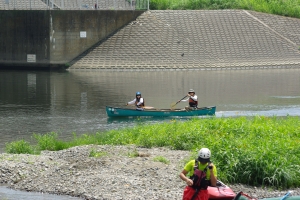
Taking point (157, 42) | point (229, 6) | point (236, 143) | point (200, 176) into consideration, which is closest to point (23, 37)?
point (157, 42)

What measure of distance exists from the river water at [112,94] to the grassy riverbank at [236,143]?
157 inches

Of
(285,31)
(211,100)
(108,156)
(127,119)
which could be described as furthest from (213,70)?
(108,156)

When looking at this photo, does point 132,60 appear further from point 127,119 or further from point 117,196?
point 117,196

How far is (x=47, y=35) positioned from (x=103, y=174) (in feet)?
122

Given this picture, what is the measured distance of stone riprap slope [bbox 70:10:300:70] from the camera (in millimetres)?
50781

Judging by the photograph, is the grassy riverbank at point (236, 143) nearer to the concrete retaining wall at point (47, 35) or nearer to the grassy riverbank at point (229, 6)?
the concrete retaining wall at point (47, 35)

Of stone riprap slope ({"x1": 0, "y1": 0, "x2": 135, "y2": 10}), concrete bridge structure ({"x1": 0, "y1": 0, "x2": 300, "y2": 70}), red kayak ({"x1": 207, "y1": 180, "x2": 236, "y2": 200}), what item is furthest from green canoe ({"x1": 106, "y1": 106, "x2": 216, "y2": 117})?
stone riprap slope ({"x1": 0, "y1": 0, "x2": 135, "y2": 10})

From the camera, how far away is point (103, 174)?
1582 cm

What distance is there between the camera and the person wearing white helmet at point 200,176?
36.8 feet

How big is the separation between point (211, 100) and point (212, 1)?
26.0m

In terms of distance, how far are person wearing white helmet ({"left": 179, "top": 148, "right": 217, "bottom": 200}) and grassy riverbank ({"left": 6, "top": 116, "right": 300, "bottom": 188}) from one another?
3653 mm

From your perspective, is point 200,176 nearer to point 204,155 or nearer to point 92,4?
point 204,155

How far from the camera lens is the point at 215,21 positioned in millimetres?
55062

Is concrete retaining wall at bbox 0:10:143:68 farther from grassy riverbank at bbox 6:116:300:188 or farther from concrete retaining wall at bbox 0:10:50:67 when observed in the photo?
grassy riverbank at bbox 6:116:300:188
